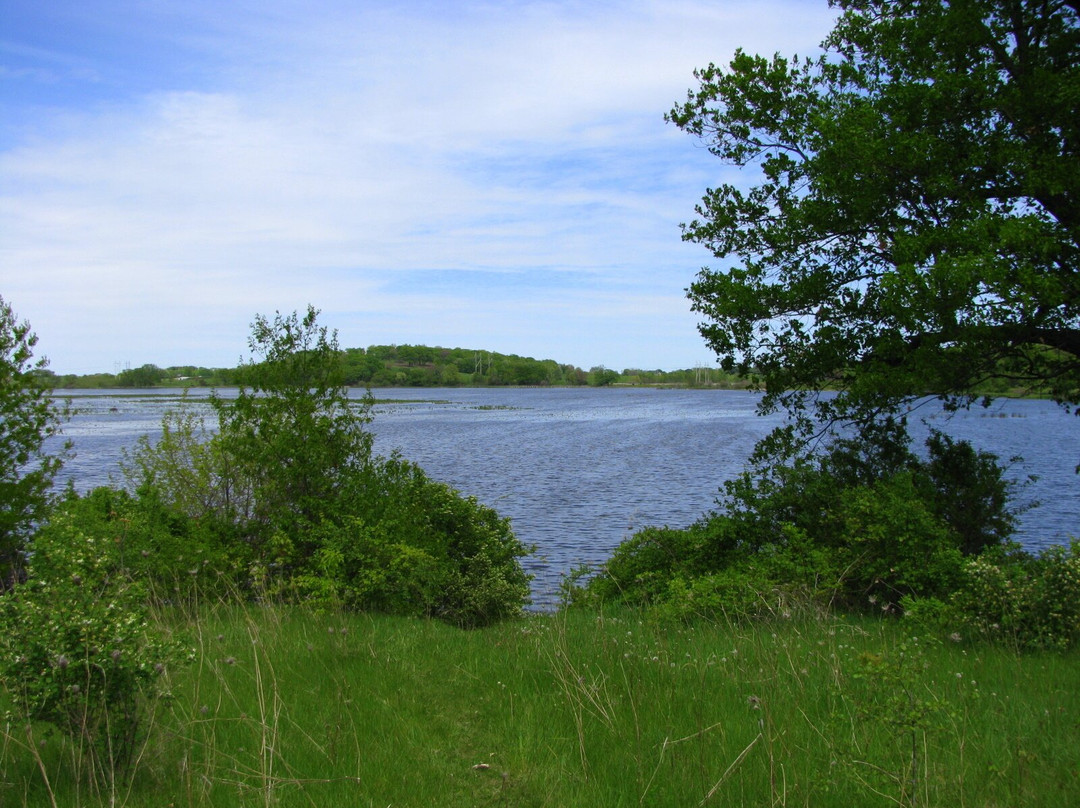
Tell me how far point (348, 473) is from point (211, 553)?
2.14 metres

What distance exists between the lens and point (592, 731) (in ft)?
17.4

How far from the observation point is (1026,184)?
1023cm

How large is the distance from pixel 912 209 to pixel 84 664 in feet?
38.3

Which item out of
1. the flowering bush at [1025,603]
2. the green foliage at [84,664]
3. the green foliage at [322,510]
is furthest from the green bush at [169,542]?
the flowering bush at [1025,603]

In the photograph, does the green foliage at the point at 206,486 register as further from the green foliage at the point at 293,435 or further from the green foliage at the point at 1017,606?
the green foliage at the point at 1017,606

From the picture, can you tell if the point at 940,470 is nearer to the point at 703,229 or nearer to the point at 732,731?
the point at 703,229

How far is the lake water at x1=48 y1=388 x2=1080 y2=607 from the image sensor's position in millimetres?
21953

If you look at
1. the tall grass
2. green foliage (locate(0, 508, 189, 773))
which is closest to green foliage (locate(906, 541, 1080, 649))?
the tall grass

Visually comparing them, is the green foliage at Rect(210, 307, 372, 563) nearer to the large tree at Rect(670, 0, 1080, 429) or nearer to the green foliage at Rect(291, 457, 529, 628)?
the green foliage at Rect(291, 457, 529, 628)

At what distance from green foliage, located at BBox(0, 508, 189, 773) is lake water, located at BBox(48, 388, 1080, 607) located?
20.4 ft

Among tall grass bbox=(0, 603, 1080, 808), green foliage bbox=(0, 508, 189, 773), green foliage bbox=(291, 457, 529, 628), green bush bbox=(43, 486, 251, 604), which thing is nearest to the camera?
green foliage bbox=(0, 508, 189, 773)

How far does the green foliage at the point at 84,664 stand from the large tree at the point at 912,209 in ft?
29.2

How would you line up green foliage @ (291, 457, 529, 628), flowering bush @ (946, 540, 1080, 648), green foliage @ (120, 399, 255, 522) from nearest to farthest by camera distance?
flowering bush @ (946, 540, 1080, 648), green foliage @ (291, 457, 529, 628), green foliage @ (120, 399, 255, 522)

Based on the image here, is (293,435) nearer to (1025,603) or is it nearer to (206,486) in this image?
(206,486)
